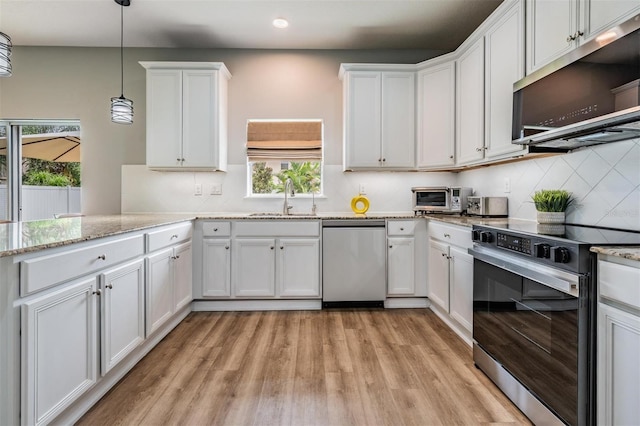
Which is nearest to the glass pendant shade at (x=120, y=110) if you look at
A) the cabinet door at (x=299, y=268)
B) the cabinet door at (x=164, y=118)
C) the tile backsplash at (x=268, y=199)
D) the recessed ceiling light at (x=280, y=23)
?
the cabinet door at (x=164, y=118)

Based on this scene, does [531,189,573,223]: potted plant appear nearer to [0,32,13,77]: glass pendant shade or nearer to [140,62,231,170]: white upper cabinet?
[140,62,231,170]: white upper cabinet

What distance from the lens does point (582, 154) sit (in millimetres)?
2068

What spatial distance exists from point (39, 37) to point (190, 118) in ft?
6.05

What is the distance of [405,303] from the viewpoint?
3.19 meters

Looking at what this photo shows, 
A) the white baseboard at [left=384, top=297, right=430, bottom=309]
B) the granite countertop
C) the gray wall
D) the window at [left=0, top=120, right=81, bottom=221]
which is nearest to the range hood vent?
the granite countertop

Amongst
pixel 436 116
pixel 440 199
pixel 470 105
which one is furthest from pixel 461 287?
pixel 436 116

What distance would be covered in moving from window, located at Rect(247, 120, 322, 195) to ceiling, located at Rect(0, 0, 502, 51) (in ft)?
2.82

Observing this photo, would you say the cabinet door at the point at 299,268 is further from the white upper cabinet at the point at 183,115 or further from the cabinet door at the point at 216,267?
the white upper cabinet at the point at 183,115

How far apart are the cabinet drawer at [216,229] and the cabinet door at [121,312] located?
983 mm

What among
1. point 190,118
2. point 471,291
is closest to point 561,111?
point 471,291

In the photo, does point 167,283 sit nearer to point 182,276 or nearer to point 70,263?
point 182,276

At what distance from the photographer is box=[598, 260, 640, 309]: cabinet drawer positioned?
3.60 feet

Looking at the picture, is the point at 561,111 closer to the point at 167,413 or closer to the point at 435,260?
the point at 435,260

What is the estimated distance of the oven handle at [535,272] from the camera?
1.31 meters
